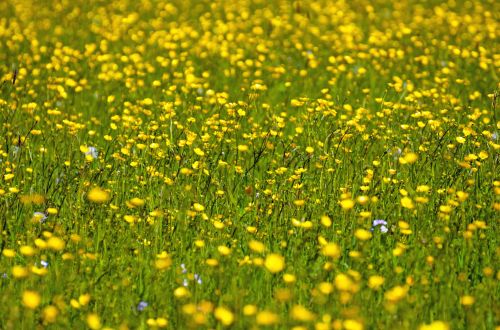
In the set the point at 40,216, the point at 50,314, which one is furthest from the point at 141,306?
the point at 40,216

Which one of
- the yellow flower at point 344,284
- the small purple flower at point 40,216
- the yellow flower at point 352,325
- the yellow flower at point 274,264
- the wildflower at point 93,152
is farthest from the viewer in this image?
the wildflower at point 93,152

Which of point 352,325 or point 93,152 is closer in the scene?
point 352,325

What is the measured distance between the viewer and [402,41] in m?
7.60

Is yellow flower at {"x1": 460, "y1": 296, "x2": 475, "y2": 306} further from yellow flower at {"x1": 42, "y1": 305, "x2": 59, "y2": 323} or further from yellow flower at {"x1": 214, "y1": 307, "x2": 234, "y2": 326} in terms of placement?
yellow flower at {"x1": 42, "y1": 305, "x2": 59, "y2": 323}

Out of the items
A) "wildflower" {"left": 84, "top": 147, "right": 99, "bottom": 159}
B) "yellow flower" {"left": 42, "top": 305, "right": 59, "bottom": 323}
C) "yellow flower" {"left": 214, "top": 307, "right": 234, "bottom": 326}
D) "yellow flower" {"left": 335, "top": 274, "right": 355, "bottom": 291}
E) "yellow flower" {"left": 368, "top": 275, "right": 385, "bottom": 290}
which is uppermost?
"yellow flower" {"left": 214, "top": 307, "right": 234, "bottom": 326}

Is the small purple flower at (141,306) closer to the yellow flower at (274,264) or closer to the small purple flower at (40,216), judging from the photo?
the yellow flower at (274,264)

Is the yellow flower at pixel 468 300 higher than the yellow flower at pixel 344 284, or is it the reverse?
the yellow flower at pixel 344 284

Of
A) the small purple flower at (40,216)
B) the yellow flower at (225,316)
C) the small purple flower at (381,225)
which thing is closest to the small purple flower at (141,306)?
the yellow flower at (225,316)

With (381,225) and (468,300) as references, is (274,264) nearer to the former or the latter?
(468,300)

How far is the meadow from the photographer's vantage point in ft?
9.30

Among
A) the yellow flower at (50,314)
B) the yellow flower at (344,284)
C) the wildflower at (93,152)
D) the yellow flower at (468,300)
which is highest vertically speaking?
the yellow flower at (344,284)

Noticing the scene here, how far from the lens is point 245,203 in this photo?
3.95m

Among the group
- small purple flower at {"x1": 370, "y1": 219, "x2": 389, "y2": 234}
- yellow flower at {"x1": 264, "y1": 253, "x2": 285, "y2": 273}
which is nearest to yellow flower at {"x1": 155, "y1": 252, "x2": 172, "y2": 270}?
yellow flower at {"x1": 264, "y1": 253, "x2": 285, "y2": 273}

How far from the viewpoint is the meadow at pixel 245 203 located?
2.83m
